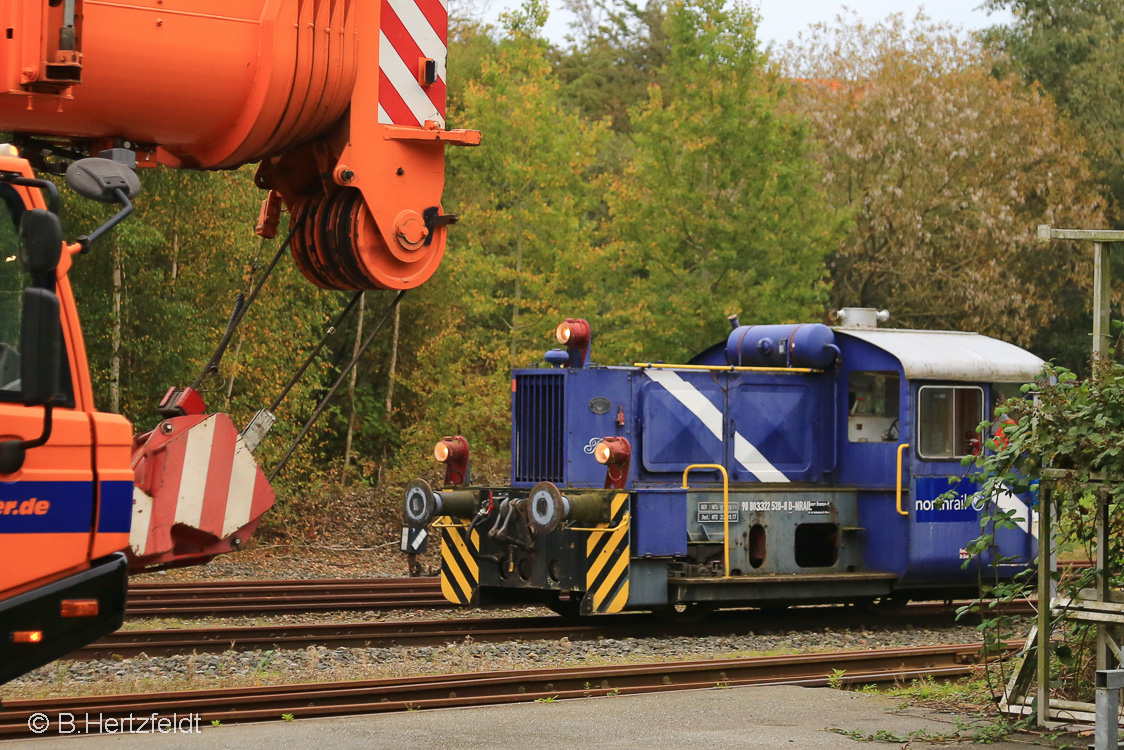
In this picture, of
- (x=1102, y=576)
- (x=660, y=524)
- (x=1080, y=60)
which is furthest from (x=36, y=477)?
(x=1080, y=60)

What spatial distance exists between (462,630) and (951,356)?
5366 millimetres

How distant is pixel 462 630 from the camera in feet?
36.3

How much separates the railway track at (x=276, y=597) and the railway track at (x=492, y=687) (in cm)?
469

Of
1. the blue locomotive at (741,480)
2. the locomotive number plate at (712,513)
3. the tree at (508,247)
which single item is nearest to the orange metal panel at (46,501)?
the blue locomotive at (741,480)

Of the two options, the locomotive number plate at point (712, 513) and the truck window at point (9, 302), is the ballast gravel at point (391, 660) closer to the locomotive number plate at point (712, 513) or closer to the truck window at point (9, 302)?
the locomotive number plate at point (712, 513)

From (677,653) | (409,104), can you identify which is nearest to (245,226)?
(677,653)

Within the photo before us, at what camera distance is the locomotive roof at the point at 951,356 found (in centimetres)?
1212

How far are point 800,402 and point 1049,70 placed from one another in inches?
1088

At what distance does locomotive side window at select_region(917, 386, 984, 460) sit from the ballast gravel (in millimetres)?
1792

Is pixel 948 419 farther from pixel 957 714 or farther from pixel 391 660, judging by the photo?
pixel 391 660

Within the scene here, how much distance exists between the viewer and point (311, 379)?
21578 mm

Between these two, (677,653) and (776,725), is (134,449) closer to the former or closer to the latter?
(776,725)

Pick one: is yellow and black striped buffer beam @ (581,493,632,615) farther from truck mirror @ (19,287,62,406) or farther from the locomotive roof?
Answer: truck mirror @ (19,287,62,406)

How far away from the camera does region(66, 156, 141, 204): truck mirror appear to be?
4.68 meters
